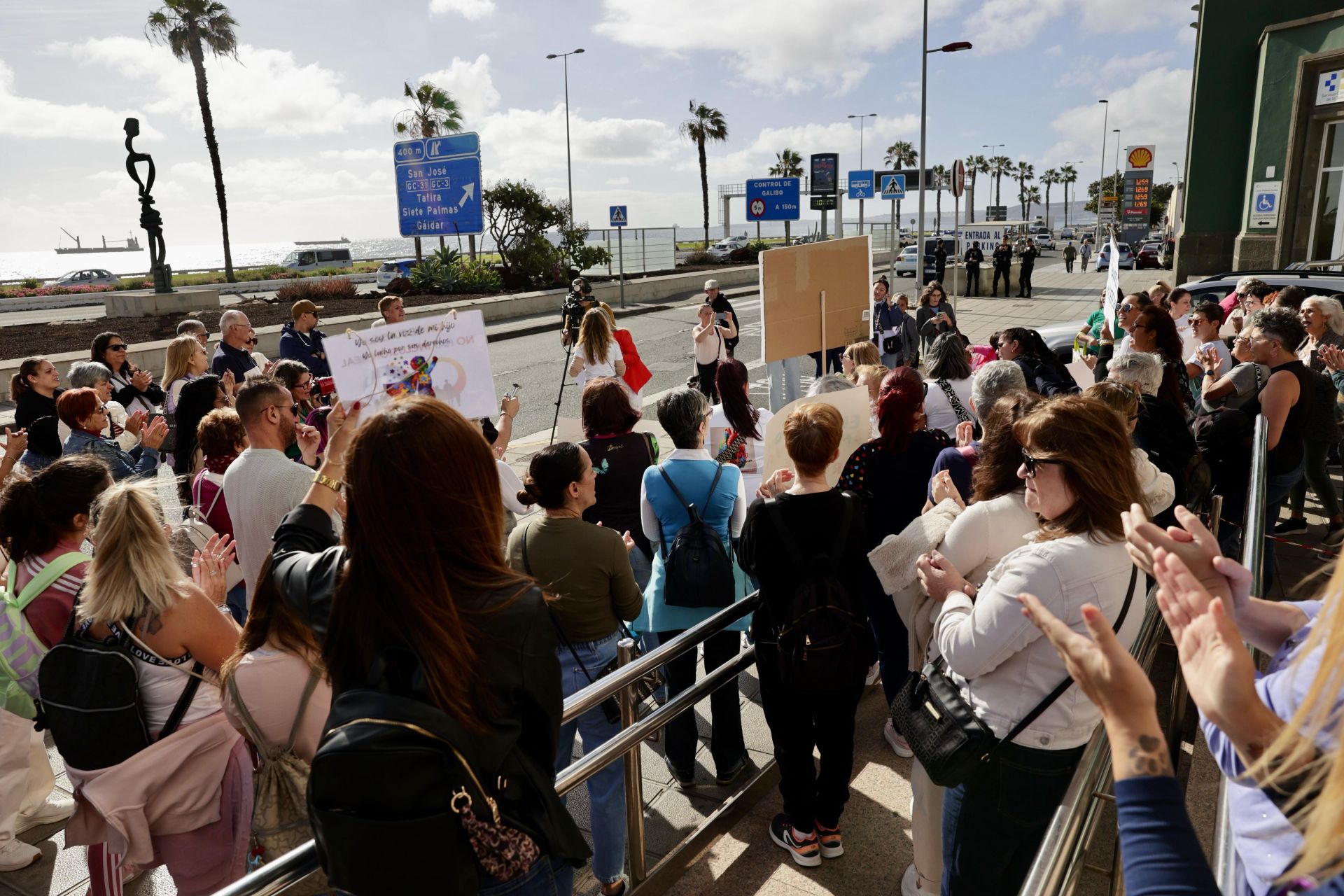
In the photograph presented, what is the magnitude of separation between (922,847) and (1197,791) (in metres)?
1.38

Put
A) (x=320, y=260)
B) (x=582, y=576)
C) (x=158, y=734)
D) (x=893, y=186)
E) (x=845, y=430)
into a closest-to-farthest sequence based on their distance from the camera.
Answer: (x=158, y=734) → (x=582, y=576) → (x=845, y=430) → (x=893, y=186) → (x=320, y=260)

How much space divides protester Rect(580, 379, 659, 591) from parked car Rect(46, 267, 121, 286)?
4927cm

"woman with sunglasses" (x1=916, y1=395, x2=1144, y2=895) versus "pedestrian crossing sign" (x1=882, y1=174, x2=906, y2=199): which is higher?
"pedestrian crossing sign" (x1=882, y1=174, x2=906, y2=199)

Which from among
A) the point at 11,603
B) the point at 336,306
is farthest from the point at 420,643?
the point at 336,306


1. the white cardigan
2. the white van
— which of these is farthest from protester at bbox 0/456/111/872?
the white van

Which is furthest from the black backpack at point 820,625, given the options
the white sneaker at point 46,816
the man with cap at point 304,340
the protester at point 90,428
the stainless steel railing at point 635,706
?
the man with cap at point 304,340

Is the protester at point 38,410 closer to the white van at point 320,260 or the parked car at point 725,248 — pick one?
the parked car at point 725,248

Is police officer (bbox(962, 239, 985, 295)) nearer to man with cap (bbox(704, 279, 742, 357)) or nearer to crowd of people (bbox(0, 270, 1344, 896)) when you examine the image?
man with cap (bbox(704, 279, 742, 357))

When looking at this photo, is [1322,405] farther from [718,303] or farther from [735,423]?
[718,303]

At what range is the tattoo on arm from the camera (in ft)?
3.72

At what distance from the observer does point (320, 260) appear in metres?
50.5

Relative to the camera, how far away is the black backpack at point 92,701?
8.21ft

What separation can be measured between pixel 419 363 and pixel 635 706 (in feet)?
6.97

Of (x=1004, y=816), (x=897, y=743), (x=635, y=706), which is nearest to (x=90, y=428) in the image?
(x=635, y=706)
